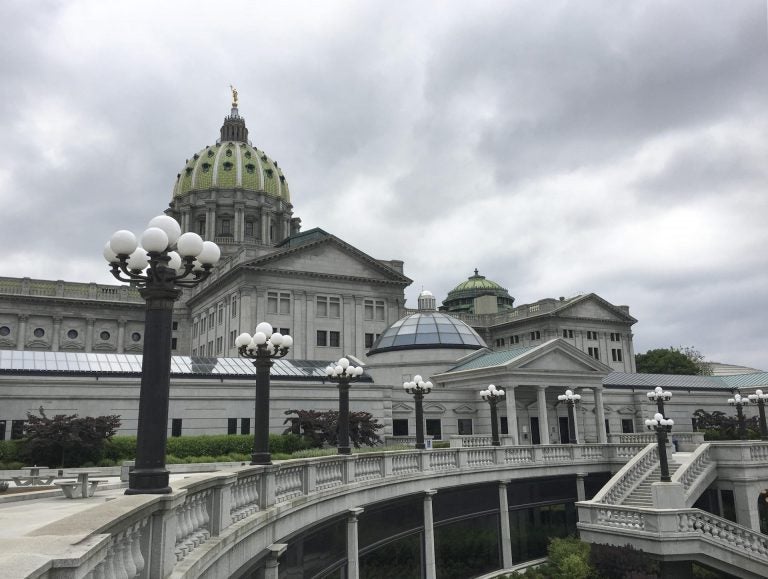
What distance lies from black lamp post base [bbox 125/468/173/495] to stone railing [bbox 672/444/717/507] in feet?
95.3

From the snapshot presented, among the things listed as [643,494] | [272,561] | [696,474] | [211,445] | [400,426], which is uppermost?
[400,426]

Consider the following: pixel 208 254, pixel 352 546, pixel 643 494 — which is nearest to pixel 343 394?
pixel 352 546

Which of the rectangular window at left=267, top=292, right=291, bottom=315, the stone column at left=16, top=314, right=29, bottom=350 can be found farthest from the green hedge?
the stone column at left=16, top=314, right=29, bottom=350

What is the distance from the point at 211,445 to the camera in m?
37.1

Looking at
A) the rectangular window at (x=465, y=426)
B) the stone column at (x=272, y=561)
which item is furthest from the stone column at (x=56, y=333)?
the stone column at (x=272, y=561)

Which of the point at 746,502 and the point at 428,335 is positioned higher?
the point at 428,335

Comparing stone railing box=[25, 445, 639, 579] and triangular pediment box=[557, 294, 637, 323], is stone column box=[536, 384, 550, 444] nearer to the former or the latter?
stone railing box=[25, 445, 639, 579]

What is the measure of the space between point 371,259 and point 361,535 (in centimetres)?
5585

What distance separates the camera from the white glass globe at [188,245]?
1155 centimetres

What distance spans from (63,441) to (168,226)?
24.1m

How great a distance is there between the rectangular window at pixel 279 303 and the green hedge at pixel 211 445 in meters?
34.8

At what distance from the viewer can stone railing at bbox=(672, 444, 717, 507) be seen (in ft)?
108

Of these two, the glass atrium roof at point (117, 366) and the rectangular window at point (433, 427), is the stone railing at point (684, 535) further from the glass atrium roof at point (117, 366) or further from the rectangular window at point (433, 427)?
the glass atrium roof at point (117, 366)

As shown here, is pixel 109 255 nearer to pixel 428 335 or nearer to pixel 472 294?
pixel 428 335
